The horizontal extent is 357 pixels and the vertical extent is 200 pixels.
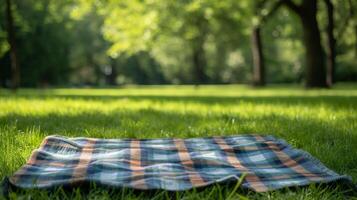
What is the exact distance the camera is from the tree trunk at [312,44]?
18.9 meters

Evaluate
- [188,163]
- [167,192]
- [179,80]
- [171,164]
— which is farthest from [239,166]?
[179,80]

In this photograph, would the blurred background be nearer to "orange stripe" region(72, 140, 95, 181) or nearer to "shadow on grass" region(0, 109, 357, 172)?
"shadow on grass" region(0, 109, 357, 172)

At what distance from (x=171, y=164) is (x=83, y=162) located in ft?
2.07

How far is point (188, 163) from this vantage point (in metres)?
3.49

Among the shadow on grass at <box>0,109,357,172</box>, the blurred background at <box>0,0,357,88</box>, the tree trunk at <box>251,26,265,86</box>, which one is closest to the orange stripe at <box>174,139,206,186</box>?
the shadow on grass at <box>0,109,357,172</box>

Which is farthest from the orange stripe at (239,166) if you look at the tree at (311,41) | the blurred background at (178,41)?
the tree at (311,41)

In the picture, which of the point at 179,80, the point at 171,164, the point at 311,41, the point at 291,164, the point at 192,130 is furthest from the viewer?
the point at 179,80

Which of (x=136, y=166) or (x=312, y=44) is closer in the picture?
(x=136, y=166)

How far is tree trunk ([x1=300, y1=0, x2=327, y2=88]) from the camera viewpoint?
18891mm

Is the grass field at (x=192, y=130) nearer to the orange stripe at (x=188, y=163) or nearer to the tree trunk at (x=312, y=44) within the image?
the orange stripe at (x=188, y=163)

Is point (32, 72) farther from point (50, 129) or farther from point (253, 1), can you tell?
point (50, 129)

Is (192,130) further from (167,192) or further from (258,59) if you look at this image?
(258,59)

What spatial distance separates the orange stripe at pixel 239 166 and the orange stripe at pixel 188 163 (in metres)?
0.31

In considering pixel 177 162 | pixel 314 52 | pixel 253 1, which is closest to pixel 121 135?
pixel 177 162
